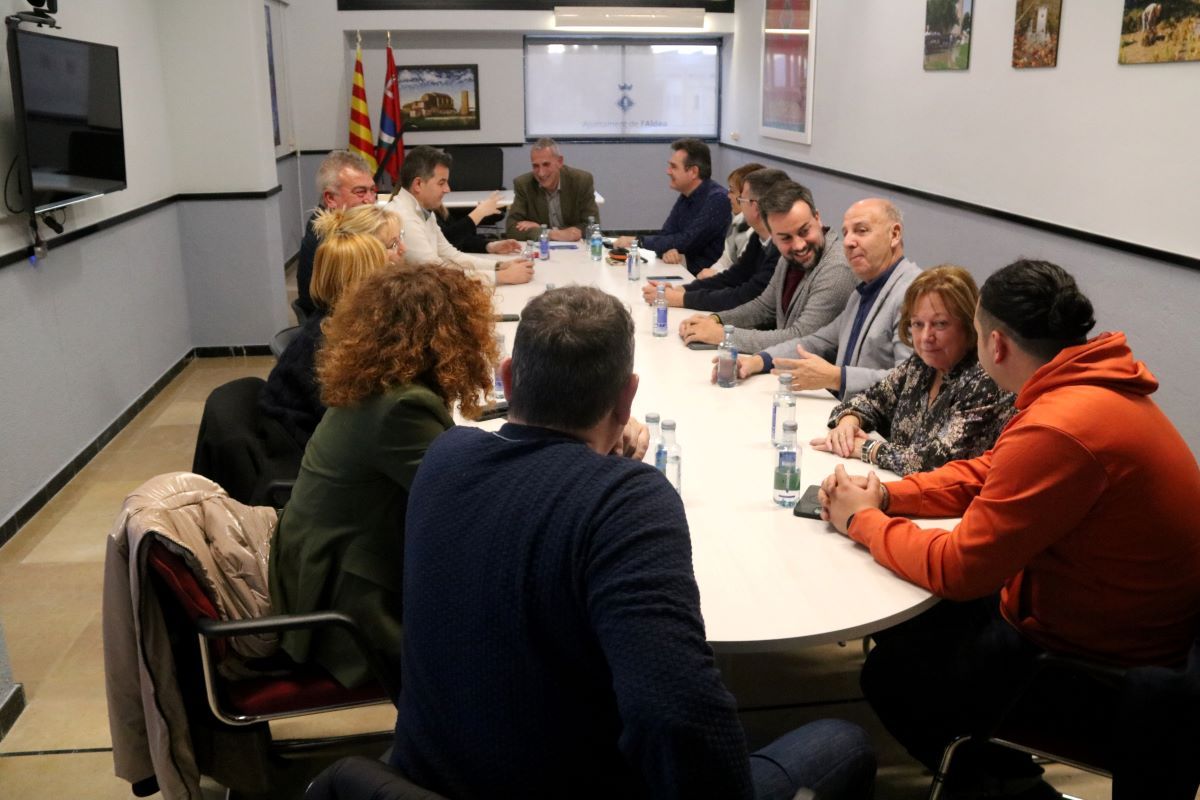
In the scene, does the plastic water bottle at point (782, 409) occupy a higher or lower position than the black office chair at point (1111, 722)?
higher

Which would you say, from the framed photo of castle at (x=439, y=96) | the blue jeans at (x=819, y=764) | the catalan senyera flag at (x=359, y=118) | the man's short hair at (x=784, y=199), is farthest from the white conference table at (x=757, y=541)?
the framed photo of castle at (x=439, y=96)

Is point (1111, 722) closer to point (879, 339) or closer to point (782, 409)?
point (782, 409)

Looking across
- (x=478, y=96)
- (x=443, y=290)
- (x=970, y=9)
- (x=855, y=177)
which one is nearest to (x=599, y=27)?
(x=478, y=96)

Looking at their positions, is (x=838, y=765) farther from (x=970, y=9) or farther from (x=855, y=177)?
(x=855, y=177)

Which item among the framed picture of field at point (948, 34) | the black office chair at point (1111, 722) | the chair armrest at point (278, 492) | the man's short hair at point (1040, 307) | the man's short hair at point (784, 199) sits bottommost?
the black office chair at point (1111, 722)

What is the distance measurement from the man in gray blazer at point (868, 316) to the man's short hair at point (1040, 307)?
3.59 ft

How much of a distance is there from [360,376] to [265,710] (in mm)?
673

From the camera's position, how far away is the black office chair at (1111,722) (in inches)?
66.2

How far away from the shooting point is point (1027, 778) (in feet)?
7.25

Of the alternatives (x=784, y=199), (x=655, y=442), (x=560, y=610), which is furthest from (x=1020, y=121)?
(x=560, y=610)

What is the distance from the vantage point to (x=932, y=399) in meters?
2.64

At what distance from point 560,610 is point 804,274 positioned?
9.62 ft

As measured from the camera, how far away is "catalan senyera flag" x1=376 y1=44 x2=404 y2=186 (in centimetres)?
920

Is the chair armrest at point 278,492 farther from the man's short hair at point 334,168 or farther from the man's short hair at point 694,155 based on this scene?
the man's short hair at point 694,155
